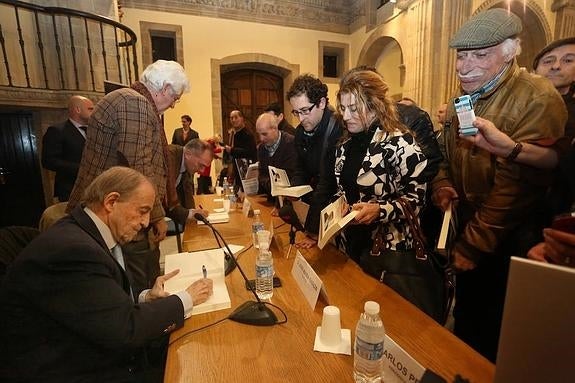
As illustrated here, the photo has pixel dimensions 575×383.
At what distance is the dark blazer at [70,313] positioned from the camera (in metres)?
0.88

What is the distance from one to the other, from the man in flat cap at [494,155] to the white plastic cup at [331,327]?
2.30ft

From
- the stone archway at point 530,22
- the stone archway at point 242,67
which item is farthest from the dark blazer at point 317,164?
the stone archway at point 242,67

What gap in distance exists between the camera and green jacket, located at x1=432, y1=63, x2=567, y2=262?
1.15m

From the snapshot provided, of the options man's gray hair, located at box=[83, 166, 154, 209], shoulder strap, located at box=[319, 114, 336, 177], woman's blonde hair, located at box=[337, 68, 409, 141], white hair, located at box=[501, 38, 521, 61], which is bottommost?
man's gray hair, located at box=[83, 166, 154, 209]

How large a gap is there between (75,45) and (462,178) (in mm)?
5099

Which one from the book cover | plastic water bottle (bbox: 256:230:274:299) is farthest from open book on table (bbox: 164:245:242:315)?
plastic water bottle (bbox: 256:230:274:299)

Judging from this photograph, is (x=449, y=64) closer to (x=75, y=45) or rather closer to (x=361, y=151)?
(x=361, y=151)

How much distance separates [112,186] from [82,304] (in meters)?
0.37

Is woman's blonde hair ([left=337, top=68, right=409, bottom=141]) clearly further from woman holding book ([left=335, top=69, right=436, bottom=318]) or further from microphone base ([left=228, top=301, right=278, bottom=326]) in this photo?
microphone base ([left=228, top=301, right=278, bottom=326])

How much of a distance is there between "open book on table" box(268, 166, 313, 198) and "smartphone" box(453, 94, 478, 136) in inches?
34.8

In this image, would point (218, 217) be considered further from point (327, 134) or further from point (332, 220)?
point (332, 220)

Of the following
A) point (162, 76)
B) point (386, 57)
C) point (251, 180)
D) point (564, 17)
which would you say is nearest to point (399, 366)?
point (162, 76)

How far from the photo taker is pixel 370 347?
704 mm

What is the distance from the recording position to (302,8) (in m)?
7.29
